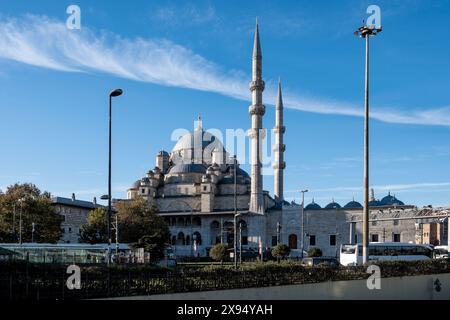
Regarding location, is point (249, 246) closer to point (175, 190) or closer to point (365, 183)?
point (175, 190)

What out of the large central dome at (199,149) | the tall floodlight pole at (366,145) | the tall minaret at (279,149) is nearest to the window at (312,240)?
the tall minaret at (279,149)

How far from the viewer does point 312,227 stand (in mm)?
78750

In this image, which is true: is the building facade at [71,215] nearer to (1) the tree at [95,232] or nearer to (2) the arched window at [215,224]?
(1) the tree at [95,232]

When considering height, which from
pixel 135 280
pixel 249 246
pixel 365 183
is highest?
pixel 365 183

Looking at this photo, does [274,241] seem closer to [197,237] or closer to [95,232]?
[197,237]

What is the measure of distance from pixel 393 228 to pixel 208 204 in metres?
27.4

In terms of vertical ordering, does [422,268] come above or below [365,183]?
below

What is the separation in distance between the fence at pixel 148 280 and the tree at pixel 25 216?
32.9 m

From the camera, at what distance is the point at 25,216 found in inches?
1992

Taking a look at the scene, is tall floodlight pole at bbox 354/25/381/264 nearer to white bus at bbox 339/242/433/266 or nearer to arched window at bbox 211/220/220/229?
white bus at bbox 339/242/433/266

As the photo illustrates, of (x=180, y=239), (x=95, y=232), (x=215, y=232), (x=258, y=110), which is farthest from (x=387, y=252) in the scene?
(x=180, y=239)

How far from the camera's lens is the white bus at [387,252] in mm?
39938
